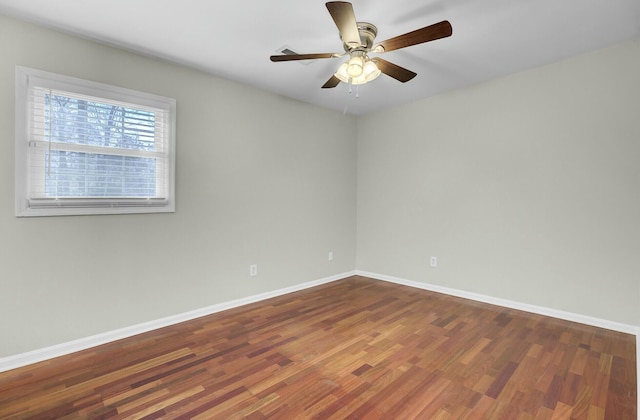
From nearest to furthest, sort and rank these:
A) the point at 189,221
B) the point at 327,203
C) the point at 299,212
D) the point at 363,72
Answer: the point at 363,72 → the point at 189,221 → the point at 299,212 → the point at 327,203

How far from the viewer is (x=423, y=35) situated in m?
1.87

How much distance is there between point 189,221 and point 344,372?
6.39 ft

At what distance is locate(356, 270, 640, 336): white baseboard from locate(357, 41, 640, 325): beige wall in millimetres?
46

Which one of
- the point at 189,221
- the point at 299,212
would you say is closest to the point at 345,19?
the point at 189,221

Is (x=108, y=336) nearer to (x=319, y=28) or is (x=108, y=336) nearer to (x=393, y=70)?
(x=319, y=28)

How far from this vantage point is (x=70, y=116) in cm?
238

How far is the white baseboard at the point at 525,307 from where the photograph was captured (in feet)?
9.05

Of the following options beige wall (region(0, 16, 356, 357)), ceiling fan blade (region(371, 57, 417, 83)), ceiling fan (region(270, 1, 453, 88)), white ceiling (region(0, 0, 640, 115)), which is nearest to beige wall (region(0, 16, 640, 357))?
beige wall (region(0, 16, 356, 357))

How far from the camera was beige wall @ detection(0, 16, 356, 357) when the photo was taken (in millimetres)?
2230

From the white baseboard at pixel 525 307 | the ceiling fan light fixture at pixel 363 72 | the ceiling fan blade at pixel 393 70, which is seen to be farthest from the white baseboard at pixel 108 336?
the ceiling fan blade at pixel 393 70

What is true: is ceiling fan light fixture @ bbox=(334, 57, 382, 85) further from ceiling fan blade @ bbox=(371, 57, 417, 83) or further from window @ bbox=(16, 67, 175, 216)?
window @ bbox=(16, 67, 175, 216)

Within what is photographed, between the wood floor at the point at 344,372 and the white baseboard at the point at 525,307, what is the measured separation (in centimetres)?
A: 9

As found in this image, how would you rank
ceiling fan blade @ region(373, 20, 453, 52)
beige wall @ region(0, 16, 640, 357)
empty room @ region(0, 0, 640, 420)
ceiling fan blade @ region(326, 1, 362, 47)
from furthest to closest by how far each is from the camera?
beige wall @ region(0, 16, 640, 357), empty room @ region(0, 0, 640, 420), ceiling fan blade @ region(373, 20, 453, 52), ceiling fan blade @ region(326, 1, 362, 47)

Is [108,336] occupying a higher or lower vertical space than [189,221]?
lower
